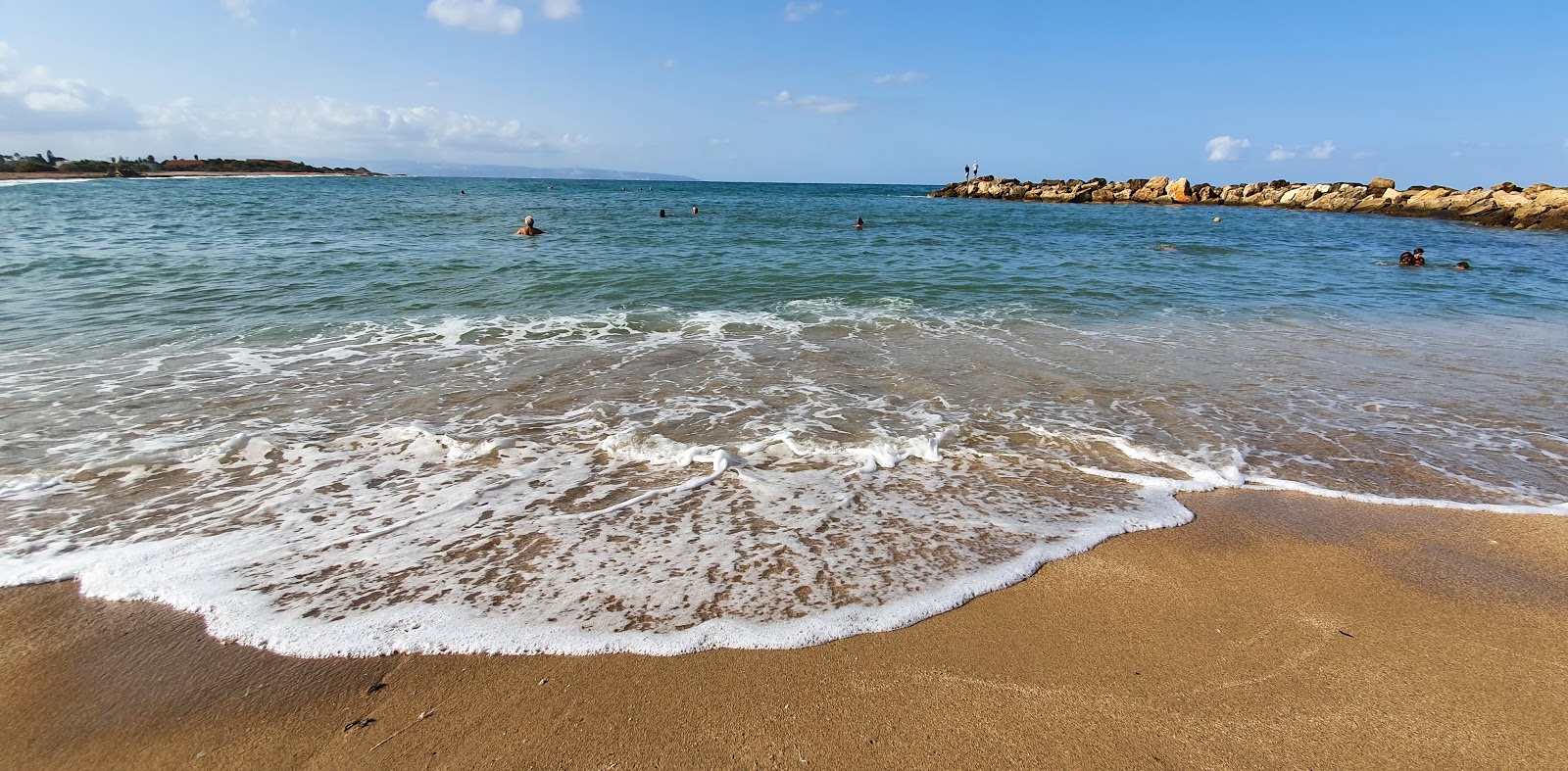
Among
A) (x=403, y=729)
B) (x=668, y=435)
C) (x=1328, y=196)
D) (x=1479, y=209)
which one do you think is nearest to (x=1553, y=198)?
(x=1479, y=209)

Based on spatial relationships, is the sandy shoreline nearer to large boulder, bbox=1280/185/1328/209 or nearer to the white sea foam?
the white sea foam

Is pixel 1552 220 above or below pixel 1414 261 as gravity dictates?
above

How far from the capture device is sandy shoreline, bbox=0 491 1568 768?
220 centimetres

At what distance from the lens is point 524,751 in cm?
220

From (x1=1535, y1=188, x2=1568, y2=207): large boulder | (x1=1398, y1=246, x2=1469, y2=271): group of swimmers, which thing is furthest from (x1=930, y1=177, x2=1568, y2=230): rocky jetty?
(x1=1398, y1=246, x2=1469, y2=271): group of swimmers

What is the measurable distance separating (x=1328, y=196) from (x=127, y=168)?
114 m

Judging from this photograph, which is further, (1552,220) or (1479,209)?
(1479,209)

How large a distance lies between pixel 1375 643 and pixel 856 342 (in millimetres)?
6335

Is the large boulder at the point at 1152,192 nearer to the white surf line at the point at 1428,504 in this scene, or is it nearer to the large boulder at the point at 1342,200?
the large boulder at the point at 1342,200

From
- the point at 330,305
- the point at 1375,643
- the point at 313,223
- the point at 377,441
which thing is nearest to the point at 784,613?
the point at 1375,643

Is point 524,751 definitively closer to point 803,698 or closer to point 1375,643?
point 803,698

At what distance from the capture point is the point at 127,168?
7219cm

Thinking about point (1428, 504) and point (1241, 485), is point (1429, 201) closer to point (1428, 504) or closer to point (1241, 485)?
point (1428, 504)

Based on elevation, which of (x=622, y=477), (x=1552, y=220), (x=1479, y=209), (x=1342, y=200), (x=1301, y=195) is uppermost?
(x=1301, y=195)
